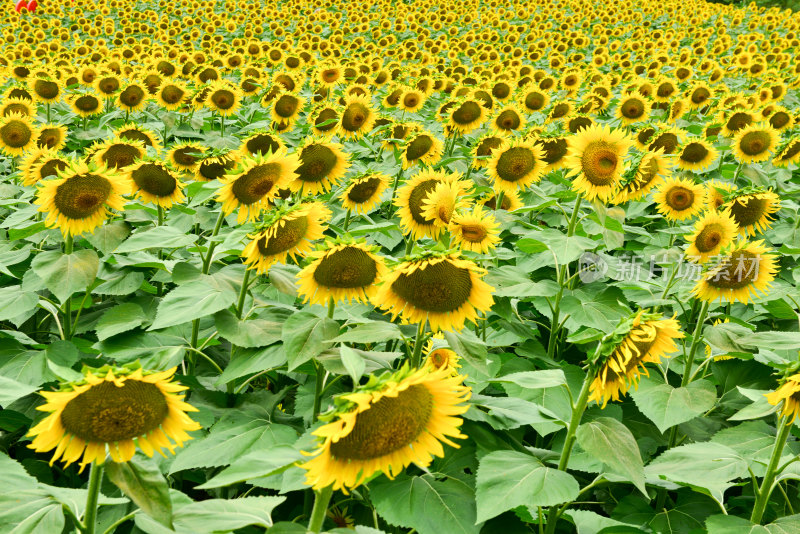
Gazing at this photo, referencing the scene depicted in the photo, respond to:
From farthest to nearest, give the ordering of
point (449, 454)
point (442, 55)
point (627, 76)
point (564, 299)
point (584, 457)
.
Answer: point (442, 55) → point (627, 76) → point (564, 299) → point (584, 457) → point (449, 454)

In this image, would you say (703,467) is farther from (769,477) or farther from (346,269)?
(346,269)

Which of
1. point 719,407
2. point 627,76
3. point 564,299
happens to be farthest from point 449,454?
point 627,76

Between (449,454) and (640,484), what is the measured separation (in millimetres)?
626

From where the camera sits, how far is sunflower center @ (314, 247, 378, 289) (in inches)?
84.7

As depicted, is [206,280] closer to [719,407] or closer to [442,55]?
→ [719,407]

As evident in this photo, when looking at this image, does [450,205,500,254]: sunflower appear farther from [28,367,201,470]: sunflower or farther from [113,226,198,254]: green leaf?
[28,367,201,470]: sunflower

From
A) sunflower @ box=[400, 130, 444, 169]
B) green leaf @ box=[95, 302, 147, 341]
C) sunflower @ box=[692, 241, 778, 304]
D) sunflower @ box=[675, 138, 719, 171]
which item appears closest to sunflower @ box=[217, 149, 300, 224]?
green leaf @ box=[95, 302, 147, 341]

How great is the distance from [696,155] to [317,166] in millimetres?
3100

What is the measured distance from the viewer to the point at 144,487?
4.77 feet

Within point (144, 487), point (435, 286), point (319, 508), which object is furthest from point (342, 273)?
point (144, 487)

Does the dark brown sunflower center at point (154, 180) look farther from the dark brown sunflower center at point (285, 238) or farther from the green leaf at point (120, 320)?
the dark brown sunflower center at point (285, 238)

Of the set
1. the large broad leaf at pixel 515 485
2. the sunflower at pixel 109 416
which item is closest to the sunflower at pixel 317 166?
the large broad leaf at pixel 515 485

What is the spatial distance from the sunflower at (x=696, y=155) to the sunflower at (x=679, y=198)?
94 cm

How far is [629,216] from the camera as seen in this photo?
16.0ft
